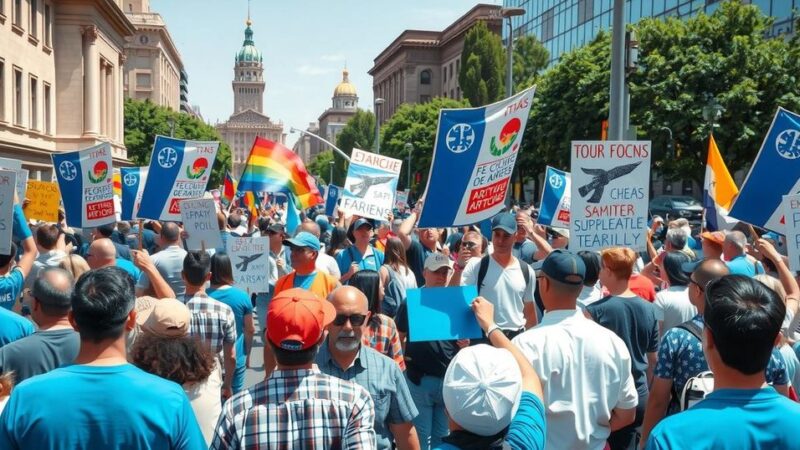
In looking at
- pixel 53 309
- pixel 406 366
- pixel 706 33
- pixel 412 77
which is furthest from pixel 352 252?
pixel 412 77

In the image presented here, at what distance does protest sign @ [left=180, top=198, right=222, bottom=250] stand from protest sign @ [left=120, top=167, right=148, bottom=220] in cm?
290

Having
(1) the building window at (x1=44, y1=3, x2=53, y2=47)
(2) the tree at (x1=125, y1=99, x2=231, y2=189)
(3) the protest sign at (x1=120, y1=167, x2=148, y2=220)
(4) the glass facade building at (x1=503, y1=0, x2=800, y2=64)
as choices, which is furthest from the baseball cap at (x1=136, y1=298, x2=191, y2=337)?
(2) the tree at (x1=125, y1=99, x2=231, y2=189)

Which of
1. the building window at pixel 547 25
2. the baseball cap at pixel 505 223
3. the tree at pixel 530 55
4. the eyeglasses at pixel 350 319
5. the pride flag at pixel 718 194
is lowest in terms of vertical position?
the eyeglasses at pixel 350 319

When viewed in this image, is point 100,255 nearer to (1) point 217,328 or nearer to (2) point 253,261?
(1) point 217,328

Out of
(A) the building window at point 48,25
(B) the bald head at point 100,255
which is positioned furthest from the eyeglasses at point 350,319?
(A) the building window at point 48,25

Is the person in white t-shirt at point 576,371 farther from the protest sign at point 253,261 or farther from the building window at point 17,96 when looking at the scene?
the building window at point 17,96

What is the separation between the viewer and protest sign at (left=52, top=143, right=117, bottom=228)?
31.8 feet

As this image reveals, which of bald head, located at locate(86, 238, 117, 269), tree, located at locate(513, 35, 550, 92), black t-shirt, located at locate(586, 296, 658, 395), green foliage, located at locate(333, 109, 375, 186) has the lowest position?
black t-shirt, located at locate(586, 296, 658, 395)

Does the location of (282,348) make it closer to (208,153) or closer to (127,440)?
(127,440)

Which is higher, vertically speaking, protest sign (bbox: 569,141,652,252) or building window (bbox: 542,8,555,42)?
building window (bbox: 542,8,555,42)

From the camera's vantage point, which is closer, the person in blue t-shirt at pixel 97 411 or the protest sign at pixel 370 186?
the person in blue t-shirt at pixel 97 411

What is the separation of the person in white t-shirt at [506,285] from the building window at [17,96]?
3578 centimetres

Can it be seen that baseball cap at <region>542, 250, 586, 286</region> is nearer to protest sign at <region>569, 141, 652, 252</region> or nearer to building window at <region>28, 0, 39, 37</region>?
protest sign at <region>569, 141, 652, 252</region>

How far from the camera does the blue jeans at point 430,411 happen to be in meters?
5.47
